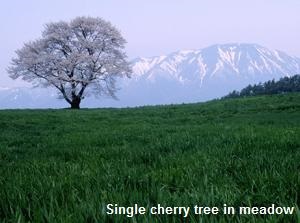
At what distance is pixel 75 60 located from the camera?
55562 mm

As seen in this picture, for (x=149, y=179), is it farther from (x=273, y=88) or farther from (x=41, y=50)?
(x=273, y=88)

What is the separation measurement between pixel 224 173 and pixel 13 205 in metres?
2.67

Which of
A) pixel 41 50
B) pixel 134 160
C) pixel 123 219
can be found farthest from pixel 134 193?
pixel 41 50

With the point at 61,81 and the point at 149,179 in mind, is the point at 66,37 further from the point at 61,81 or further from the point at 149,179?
the point at 149,179

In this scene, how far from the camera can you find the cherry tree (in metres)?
55.8

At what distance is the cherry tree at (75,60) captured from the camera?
5584 cm

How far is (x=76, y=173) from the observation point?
5.37m

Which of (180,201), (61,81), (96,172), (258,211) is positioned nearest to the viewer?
(258,211)

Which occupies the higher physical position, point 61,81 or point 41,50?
point 41,50

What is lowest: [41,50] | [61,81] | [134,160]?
[134,160]

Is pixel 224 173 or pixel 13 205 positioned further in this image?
pixel 224 173

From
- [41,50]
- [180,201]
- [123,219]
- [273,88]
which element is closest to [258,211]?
[180,201]

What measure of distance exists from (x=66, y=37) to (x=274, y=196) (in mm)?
56911

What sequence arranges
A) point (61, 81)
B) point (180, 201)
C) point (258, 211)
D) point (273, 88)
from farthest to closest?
1. point (273, 88)
2. point (61, 81)
3. point (180, 201)
4. point (258, 211)
